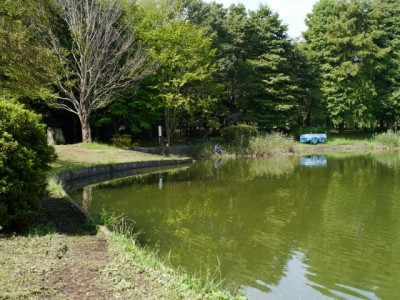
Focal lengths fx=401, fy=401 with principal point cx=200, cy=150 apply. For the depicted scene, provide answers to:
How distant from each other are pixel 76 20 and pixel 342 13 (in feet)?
88.2

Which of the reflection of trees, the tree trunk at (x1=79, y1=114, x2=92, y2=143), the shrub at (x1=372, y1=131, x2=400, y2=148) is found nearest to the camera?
the reflection of trees

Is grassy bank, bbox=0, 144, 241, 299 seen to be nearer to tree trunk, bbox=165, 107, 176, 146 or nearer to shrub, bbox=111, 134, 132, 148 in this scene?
shrub, bbox=111, 134, 132, 148

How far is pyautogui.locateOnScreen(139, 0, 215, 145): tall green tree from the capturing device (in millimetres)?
26312

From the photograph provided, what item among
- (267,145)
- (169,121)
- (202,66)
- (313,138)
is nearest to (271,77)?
(313,138)

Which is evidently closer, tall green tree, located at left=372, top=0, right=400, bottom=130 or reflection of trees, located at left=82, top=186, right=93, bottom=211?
reflection of trees, located at left=82, top=186, right=93, bottom=211

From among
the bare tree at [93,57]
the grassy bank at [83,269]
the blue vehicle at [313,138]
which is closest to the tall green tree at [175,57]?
the bare tree at [93,57]

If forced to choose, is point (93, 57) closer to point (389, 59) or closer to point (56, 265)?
point (56, 265)

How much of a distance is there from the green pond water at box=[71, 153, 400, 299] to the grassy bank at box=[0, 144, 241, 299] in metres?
1.07

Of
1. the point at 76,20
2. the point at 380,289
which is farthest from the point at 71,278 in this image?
the point at 76,20

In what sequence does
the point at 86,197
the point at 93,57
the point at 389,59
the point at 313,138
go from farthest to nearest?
the point at 389,59 < the point at 313,138 < the point at 93,57 < the point at 86,197

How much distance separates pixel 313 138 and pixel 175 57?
15.6m

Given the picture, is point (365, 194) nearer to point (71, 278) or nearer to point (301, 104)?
point (71, 278)

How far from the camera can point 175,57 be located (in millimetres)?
26109

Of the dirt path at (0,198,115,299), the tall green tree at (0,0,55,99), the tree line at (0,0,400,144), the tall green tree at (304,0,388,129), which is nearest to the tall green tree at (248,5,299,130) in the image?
the tree line at (0,0,400,144)
